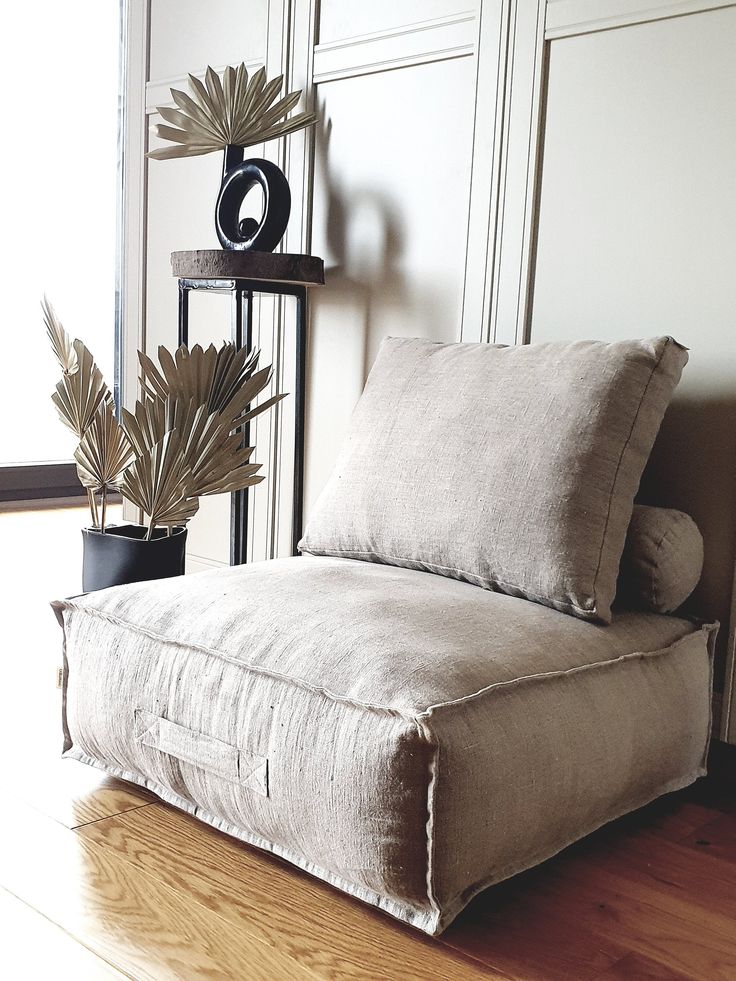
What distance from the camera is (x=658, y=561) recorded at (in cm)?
177

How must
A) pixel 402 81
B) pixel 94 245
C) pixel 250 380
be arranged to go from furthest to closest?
1. pixel 94 245
2. pixel 402 81
3. pixel 250 380

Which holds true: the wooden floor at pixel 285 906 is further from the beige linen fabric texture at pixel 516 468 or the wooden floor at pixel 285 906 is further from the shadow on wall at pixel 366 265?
the shadow on wall at pixel 366 265

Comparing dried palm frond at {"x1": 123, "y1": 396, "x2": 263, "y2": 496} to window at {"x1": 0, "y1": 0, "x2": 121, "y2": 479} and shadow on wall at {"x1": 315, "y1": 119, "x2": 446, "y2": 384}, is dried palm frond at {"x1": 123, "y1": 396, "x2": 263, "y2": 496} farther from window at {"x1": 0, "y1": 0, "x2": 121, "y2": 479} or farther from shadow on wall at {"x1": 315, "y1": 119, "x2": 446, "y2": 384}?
window at {"x1": 0, "y1": 0, "x2": 121, "y2": 479}

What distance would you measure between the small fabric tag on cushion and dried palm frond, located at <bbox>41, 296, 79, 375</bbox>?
3.23 ft

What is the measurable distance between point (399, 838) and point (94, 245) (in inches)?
162

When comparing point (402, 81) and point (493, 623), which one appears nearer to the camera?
point (493, 623)

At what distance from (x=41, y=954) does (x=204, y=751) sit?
1.18 feet

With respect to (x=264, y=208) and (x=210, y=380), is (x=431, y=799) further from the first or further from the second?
(x=264, y=208)

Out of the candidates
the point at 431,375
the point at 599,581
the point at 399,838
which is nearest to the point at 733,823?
the point at 599,581

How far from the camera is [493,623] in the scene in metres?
1.53

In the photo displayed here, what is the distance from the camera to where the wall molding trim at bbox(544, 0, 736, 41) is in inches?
75.9

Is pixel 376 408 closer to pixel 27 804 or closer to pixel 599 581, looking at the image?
pixel 599 581

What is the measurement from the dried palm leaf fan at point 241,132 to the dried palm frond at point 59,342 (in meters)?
0.47

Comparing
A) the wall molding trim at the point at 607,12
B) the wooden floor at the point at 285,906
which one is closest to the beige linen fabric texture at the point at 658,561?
the wooden floor at the point at 285,906
